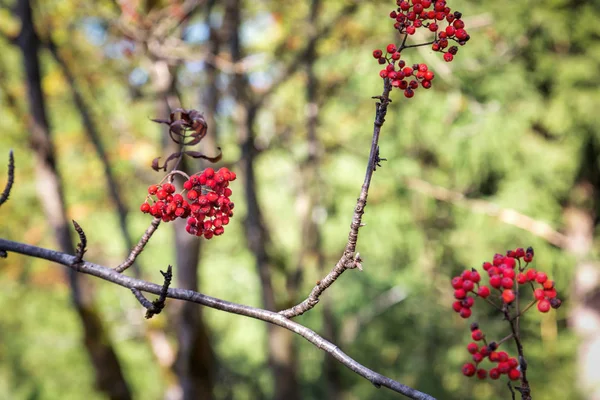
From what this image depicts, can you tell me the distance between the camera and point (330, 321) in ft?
22.9

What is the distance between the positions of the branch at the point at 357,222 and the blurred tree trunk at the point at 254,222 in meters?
4.06

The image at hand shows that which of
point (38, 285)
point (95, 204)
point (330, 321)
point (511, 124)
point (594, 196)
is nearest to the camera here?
point (511, 124)

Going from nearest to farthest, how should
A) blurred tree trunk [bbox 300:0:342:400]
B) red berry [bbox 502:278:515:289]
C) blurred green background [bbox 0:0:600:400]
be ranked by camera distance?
red berry [bbox 502:278:515:289], blurred green background [bbox 0:0:600:400], blurred tree trunk [bbox 300:0:342:400]

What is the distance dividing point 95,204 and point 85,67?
249 cm

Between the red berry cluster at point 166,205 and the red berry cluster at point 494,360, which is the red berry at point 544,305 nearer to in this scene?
the red berry cluster at point 494,360

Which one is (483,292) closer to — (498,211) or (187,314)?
(187,314)

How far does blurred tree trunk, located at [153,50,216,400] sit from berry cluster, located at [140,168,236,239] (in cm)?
303

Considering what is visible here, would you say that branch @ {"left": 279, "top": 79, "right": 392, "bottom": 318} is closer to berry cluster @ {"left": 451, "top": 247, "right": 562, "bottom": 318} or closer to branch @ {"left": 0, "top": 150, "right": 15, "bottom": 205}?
berry cluster @ {"left": 451, "top": 247, "right": 562, "bottom": 318}

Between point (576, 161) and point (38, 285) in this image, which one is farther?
point (38, 285)

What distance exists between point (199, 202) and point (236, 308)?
241mm

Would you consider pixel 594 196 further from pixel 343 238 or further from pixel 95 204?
pixel 95 204

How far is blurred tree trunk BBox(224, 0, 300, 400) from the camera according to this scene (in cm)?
507

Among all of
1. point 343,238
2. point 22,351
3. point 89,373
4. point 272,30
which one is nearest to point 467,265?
point 343,238

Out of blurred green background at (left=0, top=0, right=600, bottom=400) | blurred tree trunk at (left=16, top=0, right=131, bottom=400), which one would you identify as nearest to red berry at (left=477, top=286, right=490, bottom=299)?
blurred green background at (left=0, top=0, right=600, bottom=400)
